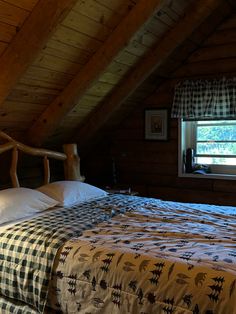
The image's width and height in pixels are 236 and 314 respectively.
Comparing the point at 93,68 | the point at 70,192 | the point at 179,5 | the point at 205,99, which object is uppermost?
the point at 179,5

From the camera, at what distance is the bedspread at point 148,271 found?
1.52m

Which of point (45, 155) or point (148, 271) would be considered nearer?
point (148, 271)

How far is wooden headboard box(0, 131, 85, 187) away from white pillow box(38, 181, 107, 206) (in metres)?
0.36

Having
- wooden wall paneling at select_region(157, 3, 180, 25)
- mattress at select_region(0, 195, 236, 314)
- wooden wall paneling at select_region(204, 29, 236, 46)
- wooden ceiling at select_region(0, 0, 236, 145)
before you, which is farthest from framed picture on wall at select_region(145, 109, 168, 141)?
mattress at select_region(0, 195, 236, 314)

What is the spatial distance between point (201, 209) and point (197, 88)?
1.63 metres

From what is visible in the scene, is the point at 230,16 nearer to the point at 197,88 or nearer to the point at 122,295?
the point at 197,88

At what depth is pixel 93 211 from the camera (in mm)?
2619

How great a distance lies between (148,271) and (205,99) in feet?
8.33

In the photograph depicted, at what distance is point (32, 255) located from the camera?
6.50 ft

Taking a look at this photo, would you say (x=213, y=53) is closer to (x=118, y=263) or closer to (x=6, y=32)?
(x=6, y=32)

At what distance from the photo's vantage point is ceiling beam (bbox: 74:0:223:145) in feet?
10.0

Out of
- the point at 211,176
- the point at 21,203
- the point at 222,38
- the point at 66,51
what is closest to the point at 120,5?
the point at 66,51

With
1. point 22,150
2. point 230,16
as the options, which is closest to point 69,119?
point 22,150

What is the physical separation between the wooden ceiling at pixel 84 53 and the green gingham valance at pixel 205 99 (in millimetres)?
250
